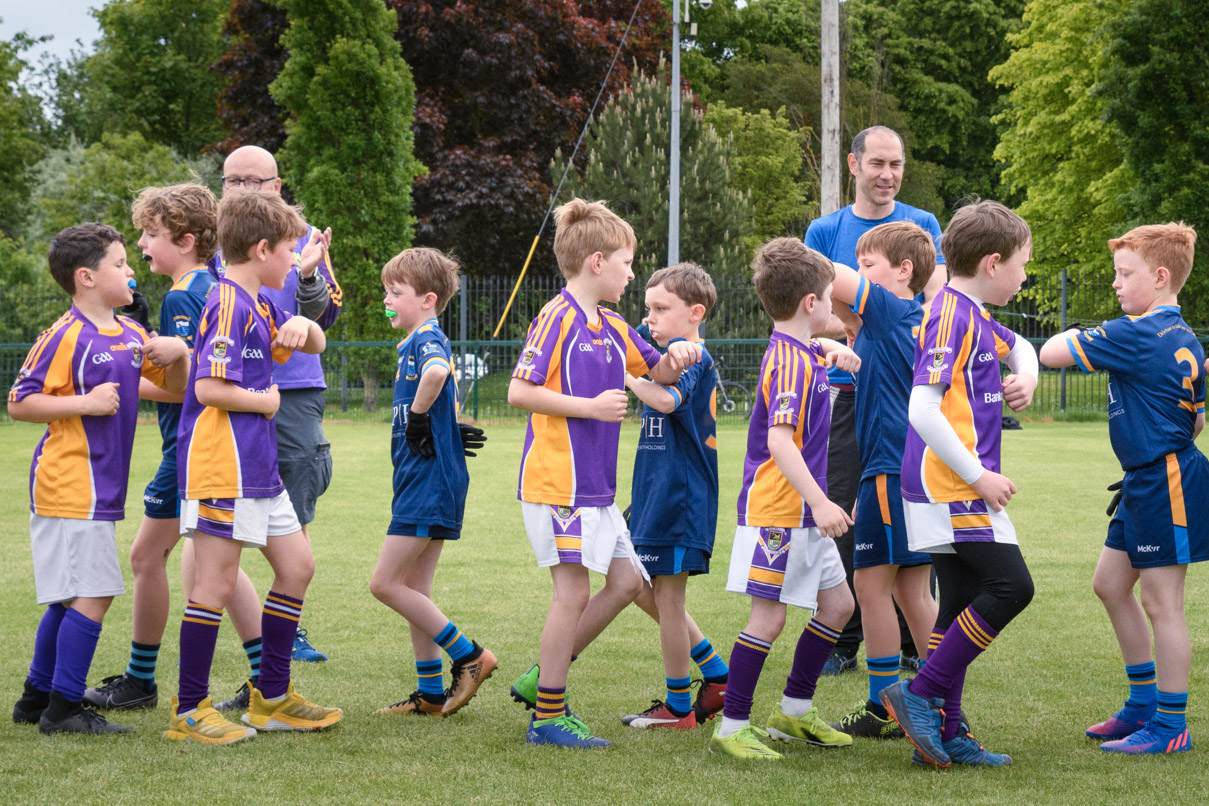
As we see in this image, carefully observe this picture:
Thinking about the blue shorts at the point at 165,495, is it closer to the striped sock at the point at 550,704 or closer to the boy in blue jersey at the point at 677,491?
the striped sock at the point at 550,704

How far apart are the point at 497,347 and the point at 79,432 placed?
1857 cm

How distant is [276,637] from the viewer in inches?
173

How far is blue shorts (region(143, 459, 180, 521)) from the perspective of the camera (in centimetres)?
475

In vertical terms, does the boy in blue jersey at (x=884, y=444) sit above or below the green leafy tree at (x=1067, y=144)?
below

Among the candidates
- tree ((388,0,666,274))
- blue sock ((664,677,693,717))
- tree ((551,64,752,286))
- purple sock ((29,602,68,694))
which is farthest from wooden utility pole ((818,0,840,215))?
purple sock ((29,602,68,694))

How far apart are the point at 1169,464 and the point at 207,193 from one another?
3.91m

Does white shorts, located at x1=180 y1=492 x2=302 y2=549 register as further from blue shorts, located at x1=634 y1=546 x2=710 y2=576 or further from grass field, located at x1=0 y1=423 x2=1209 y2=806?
blue shorts, located at x1=634 y1=546 x2=710 y2=576

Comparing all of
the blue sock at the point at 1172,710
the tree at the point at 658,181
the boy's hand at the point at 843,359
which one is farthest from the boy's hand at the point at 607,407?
the tree at the point at 658,181

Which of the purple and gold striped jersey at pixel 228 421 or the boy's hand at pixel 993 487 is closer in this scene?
the boy's hand at pixel 993 487

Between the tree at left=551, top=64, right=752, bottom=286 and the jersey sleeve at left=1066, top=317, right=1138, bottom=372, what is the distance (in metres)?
20.9

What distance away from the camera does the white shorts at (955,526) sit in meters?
3.92

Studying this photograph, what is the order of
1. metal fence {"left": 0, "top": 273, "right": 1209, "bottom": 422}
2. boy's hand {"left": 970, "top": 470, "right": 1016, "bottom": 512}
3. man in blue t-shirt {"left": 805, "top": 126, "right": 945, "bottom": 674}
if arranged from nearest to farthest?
1. boy's hand {"left": 970, "top": 470, "right": 1016, "bottom": 512}
2. man in blue t-shirt {"left": 805, "top": 126, "right": 945, "bottom": 674}
3. metal fence {"left": 0, "top": 273, "right": 1209, "bottom": 422}

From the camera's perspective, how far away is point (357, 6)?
955 inches

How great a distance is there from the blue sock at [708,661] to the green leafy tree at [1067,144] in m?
24.7
